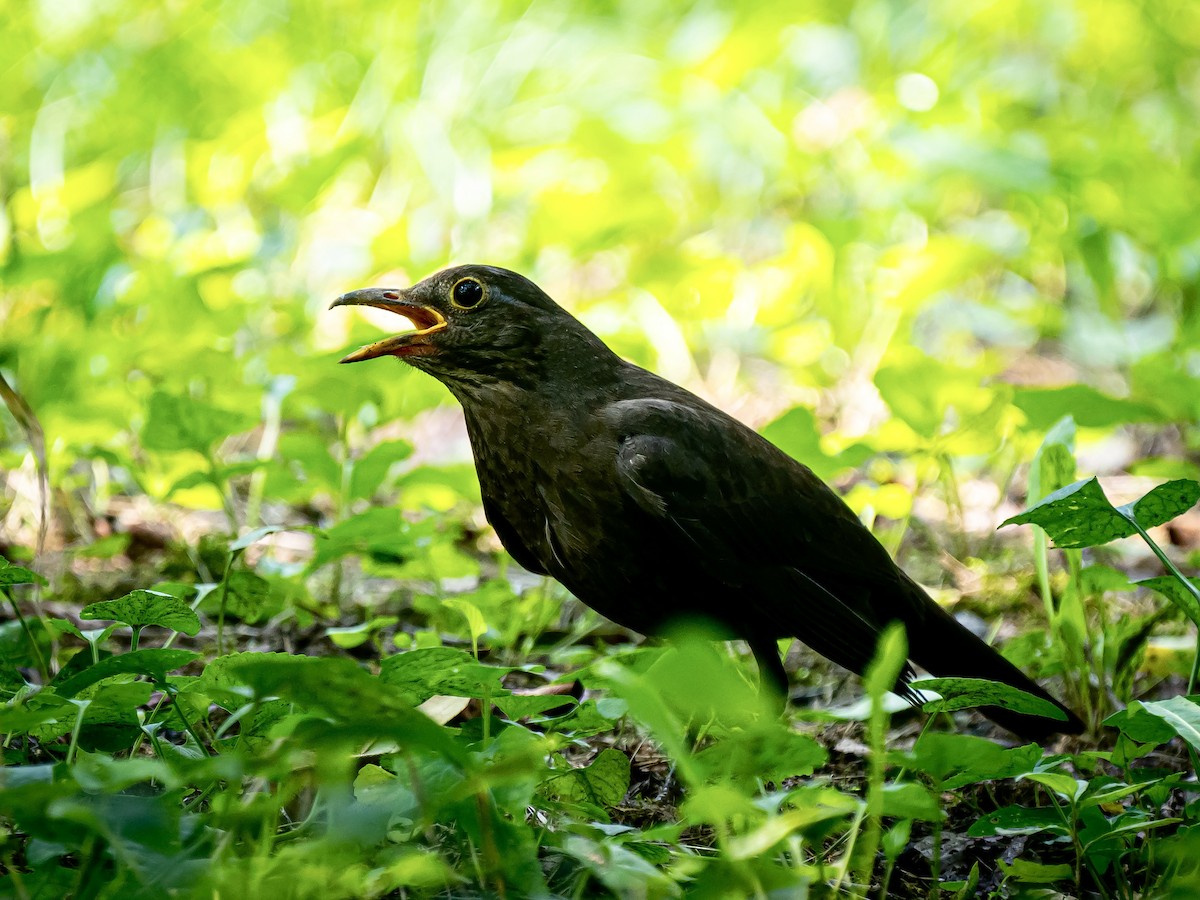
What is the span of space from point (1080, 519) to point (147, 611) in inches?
78.2

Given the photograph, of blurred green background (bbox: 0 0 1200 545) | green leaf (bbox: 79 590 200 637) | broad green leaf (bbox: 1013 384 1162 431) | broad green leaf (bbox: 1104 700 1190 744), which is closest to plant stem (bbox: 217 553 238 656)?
green leaf (bbox: 79 590 200 637)

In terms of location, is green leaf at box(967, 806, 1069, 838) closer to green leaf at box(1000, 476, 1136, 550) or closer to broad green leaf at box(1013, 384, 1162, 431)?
green leaf at box(1000, 476, 1136, 550)

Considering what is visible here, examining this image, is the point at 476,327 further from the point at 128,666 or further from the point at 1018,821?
the point at 1018,821

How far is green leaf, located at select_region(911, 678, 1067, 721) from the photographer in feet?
7.49

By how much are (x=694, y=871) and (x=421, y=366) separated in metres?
1.91

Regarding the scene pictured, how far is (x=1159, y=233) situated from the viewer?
5703 mm

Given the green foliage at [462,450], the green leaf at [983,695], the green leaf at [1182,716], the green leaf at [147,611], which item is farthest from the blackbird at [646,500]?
the green leaf at [147,611]

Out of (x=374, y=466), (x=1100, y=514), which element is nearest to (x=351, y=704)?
(x=1100, y=514)

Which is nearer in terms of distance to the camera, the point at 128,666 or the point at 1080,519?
the point at 128,666

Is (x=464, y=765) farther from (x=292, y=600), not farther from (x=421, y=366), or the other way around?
(x=292, y=600)

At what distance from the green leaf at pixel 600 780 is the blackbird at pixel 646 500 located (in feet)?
2.36

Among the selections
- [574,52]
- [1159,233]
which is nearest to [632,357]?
[1159,233]

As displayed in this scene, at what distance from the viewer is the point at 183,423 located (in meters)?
3.79

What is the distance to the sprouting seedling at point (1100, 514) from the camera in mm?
2459
